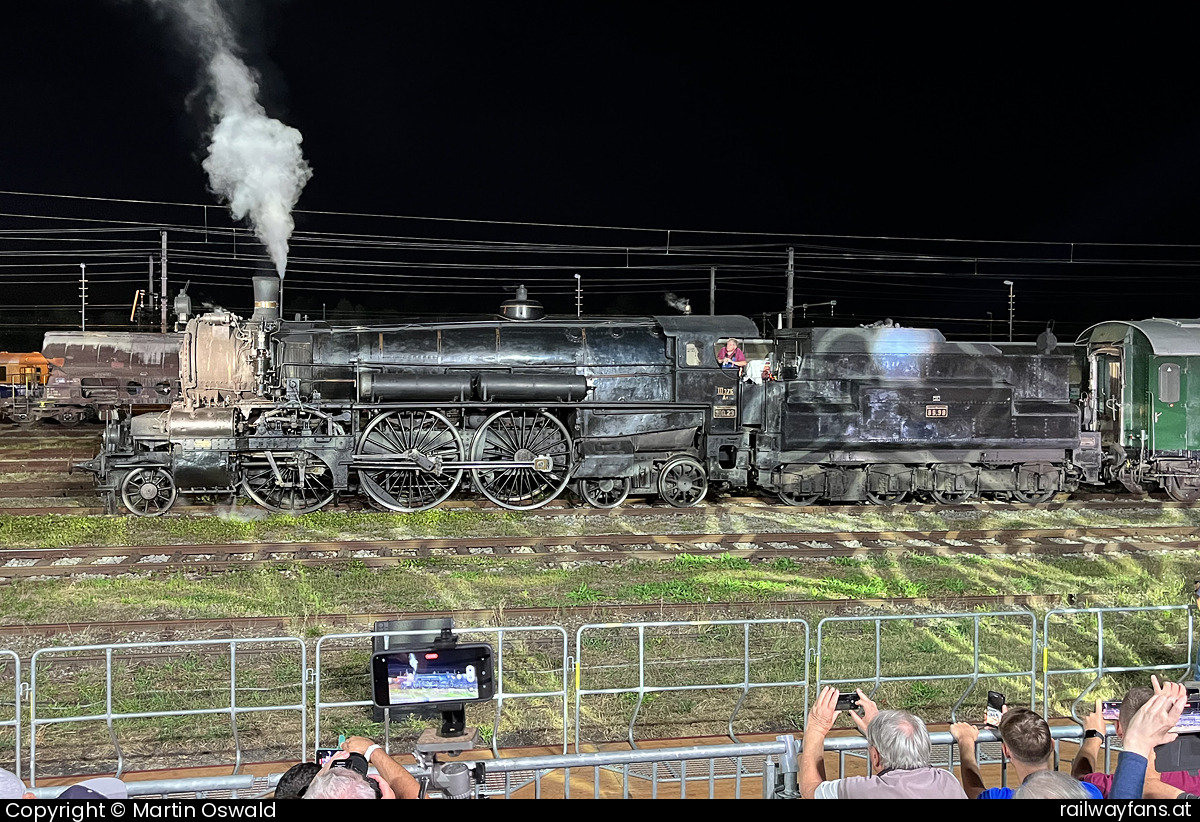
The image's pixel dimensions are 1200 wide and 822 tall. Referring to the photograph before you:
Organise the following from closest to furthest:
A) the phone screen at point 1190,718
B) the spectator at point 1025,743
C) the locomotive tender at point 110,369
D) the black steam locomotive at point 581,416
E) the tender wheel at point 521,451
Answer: the spectator at point 1025,743 → the phone screen at point 1190,718 → the black steam locomotive at point 581,416 → the tender wheel at point 521,451 → the locomotive tender at point 110,369

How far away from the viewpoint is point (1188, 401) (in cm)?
1794

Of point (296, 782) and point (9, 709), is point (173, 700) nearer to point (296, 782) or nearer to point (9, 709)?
point (9, 709)

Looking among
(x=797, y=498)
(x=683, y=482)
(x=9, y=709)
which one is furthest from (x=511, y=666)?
(x=797, y=498)

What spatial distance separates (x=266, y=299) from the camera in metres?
16.3

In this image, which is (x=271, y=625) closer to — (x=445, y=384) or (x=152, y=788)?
(x=152, y=788)

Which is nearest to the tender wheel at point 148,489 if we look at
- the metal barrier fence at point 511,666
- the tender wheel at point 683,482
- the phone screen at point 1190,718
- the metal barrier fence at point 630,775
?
the metal barrier fence at point 511,666

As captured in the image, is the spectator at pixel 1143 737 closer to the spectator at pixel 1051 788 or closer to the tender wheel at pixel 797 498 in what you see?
the spectator at pixel 1051 788

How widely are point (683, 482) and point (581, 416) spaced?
86.0 inches

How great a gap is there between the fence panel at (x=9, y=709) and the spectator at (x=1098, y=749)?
5.80 metres

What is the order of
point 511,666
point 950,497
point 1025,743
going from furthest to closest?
point 950,497
point 511,666
point 1025,743

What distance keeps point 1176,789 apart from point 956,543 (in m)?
10.1

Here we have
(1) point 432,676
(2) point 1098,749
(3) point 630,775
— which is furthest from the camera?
(3) point 630,775

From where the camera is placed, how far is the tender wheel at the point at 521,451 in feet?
52.9
